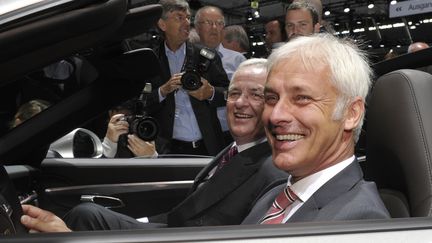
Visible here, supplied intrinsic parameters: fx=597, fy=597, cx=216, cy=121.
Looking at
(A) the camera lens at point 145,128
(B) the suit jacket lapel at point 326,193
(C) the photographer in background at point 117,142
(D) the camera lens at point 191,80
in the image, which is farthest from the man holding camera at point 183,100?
(B) the suit jacket lapel at point 326,193

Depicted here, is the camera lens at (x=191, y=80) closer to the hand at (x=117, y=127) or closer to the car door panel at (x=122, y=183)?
the hand at (x=117, y=127)

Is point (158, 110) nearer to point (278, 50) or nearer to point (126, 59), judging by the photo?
point (126, 59)

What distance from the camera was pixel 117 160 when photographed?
2.82 m

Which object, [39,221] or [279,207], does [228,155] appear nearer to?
[279,207]

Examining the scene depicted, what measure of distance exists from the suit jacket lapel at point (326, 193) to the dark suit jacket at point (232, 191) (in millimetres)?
442

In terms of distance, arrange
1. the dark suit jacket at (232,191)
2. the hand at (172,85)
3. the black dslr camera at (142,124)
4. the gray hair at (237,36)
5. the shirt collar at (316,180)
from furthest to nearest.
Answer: the gray hair at (237,36), the hand at (172,85), the black dslr camera at (142,124), the dark suit jacket at (232,191), the shirt collar at (316,180)

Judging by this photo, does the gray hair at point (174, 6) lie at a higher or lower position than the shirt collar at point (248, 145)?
higher

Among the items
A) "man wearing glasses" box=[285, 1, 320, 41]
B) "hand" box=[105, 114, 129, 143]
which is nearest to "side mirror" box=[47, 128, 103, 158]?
"hand" box=[105, 114, 129, 143]

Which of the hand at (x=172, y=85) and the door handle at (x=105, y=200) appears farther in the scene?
the hand at (x=172, y=85)

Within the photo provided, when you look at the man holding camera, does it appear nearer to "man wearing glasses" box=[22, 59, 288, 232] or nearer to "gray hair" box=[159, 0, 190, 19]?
"gray hair" box=[159, 0, 190, 19]

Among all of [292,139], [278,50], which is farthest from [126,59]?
[292,139]

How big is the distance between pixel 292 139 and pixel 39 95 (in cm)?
208

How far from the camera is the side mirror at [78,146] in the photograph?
2.83m

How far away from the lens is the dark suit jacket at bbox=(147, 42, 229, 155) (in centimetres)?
354
